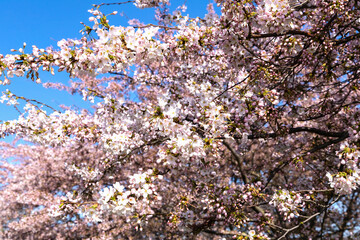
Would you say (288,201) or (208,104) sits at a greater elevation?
(208,104)

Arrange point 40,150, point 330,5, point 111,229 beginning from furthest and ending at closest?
point 40,150 < point 111,229 < point 330,5

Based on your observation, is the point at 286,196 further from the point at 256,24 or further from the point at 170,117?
the point at 256,24

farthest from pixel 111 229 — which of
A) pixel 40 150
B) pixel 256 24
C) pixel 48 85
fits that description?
pixel 256 24

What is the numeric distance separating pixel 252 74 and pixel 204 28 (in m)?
0.97

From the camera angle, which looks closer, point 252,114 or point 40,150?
point 252,114

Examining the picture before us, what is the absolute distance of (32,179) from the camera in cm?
1259

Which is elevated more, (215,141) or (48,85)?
(48,85)

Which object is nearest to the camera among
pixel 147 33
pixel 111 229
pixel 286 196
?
pixel 147 33

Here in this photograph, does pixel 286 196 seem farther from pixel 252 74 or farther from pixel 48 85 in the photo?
pixel 48 85

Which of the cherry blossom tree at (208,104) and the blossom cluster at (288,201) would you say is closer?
the cherry blossom tree at (208,104)

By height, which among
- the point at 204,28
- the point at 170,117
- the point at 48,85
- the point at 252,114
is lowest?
the point at 170,117

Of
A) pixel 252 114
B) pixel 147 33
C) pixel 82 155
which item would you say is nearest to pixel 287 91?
pixel 252 114

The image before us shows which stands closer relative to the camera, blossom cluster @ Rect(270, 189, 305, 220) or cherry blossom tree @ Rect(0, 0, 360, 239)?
cherry blossom tree @ Rect(0, 0, 360, 239)

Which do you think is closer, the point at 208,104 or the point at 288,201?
the point at 208,104
